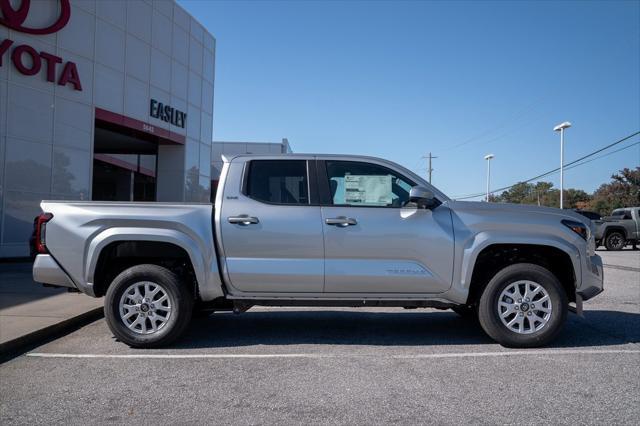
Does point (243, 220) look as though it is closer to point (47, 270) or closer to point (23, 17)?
point (47, 270)

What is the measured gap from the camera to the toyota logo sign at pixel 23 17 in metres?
13.6

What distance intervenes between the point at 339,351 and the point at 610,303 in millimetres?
5365

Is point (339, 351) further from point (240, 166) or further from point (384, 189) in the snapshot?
point (240, 166)

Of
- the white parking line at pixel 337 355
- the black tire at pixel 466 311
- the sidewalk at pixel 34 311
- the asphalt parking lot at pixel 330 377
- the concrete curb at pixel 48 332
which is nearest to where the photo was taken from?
the asphalt parking lot at pixel 330 377

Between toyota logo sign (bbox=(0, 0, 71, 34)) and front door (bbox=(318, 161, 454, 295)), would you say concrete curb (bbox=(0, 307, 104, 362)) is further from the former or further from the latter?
toyota logo sign (bbox=(0, 0, 71, 34))

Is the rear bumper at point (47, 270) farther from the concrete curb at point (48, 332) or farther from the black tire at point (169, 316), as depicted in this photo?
the concrete curb at point (48, 332)

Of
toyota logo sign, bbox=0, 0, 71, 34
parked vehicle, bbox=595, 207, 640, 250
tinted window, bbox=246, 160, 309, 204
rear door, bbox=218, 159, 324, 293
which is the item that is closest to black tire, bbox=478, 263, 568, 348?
rear door, bbox=218, 159, 324, 293

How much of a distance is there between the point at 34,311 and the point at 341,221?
4509 mm

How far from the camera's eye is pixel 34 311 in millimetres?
6930

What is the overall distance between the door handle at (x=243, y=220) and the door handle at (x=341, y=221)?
0.75m

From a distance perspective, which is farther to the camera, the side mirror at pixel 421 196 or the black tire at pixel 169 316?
the black tire at pixel 169 316

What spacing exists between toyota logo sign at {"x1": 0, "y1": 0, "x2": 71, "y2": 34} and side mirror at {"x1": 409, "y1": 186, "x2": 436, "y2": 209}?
13.4 metres

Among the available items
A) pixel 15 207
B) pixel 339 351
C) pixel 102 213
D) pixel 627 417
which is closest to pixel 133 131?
pixel 15 207

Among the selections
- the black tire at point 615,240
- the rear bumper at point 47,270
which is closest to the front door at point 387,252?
the rear bumper at point 47,270
